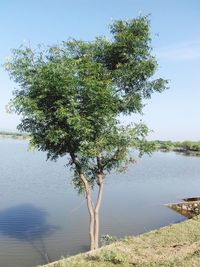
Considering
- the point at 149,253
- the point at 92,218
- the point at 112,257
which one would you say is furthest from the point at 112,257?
the point at 92,218

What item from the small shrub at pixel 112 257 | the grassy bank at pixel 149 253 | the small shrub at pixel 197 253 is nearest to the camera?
the grassy bank at pixel 149 253

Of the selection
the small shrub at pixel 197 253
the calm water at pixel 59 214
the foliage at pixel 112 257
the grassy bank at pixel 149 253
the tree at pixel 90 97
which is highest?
the tree at pixel 90 97

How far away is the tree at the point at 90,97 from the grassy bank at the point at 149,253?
12.5 ft

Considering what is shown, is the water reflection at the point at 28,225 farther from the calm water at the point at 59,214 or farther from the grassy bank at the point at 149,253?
the grassy bank at the point at 149,253

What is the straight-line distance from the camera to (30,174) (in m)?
77.4

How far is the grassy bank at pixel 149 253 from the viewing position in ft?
57.1

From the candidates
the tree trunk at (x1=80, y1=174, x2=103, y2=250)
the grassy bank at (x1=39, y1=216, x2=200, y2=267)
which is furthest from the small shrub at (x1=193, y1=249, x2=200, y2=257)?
the tree trunk at (x1=80, y1=174, x2=103, y2=250)

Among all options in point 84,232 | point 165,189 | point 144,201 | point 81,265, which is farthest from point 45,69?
point 165,189

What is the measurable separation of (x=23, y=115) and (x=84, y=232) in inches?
727

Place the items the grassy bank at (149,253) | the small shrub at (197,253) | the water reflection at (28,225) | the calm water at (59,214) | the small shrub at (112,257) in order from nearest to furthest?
the grassy bank at (149,253)
the small shrub at (112,257)
the small shrub at (197,253)
the calm water at (59,214)
the water reflection at (28,225)

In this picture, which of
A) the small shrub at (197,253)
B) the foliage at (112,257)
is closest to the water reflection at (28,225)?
the foliage at (112,257)

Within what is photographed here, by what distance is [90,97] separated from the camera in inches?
866

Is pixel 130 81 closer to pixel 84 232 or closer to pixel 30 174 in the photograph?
pixel 84 232

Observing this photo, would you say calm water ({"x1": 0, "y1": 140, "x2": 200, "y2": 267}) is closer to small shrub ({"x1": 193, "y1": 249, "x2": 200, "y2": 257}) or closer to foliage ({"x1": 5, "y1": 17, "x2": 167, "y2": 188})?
foliage ({"x1": 5, "y1": 17, "x2": 167, "y2": 188})
